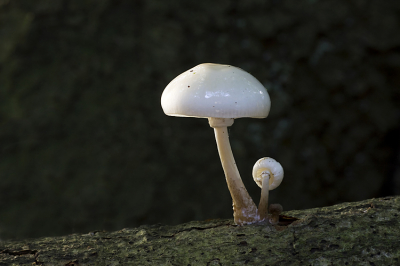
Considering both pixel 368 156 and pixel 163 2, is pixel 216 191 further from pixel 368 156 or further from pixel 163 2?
pixel 163 2

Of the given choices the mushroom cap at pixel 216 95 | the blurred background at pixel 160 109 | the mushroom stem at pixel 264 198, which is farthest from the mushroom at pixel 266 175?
the blurred background at pixel 160 109

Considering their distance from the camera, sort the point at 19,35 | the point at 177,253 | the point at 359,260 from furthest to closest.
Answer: the point at 19,35
the point at 177,253
the point at 359,260

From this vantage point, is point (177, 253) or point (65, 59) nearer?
point (177, 253)

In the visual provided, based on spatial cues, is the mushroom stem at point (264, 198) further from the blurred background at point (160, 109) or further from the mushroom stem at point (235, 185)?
the blurred background at point (160, 109)

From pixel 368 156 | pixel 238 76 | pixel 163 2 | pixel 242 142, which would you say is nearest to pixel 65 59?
pixel 163 2

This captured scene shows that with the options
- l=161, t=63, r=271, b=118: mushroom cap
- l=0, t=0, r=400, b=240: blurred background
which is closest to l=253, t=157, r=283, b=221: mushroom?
l=161, t=63, r=271, b=118: mushroom cap

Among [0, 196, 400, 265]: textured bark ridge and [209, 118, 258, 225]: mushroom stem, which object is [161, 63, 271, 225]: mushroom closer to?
[209, 118, 258, 225]: mushroom stem
